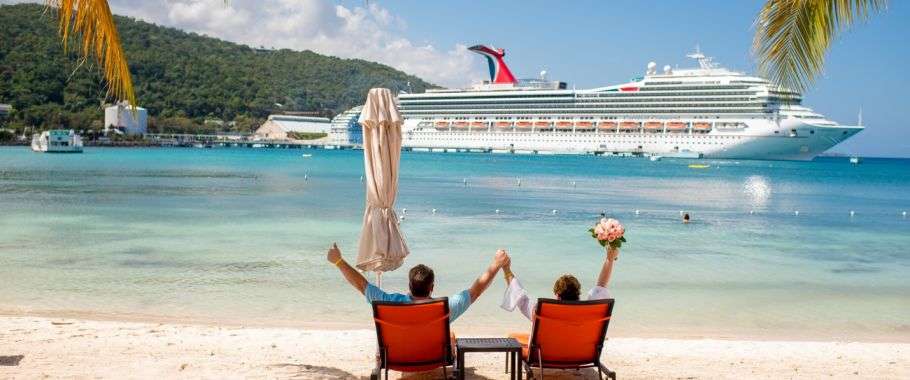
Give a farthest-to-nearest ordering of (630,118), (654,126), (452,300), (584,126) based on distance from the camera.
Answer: (584,126) → (630,118) → (654,126) → (452,300)

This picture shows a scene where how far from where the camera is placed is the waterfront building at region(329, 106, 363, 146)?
9638 cm

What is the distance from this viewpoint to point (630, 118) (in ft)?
215

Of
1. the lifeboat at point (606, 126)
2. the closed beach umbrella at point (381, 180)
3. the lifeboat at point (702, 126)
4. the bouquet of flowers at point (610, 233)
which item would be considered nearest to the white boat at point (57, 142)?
the lifeboat at point (606, 126)

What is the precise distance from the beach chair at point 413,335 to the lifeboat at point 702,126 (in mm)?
59539

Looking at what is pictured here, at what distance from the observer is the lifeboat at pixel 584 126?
67812 millimetres

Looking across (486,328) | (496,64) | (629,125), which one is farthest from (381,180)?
(496,64)

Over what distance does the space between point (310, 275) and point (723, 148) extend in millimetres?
55066

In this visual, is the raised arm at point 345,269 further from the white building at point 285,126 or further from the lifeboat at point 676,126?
the white building at point 285,126

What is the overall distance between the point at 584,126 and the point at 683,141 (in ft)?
30.8

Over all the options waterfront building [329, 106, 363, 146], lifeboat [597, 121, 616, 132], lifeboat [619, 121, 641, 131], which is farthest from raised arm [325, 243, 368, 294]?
waterfront building [329, 106, 363, 146]

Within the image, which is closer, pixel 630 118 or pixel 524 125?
pixel 630 118

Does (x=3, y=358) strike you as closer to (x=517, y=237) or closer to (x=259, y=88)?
(x=517, y=237)

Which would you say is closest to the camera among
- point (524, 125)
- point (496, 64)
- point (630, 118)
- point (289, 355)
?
point (289, 355)

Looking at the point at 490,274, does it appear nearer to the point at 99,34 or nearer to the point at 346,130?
the point at 99,34
